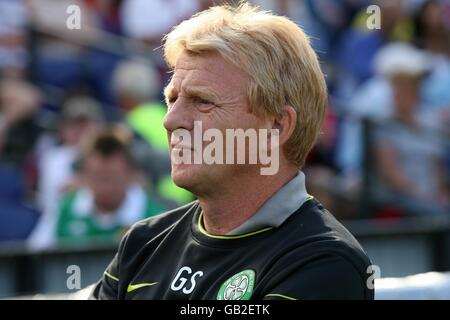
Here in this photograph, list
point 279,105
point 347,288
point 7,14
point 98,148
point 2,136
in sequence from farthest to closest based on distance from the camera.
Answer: point 7,14 → point 2,136 → point 98,148 → point 279,105 → point 347,288

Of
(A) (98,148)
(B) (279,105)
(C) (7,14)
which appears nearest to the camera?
(B) (279,105)

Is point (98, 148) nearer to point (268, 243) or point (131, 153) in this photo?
point (131, 153)

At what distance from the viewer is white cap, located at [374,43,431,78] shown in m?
8.48

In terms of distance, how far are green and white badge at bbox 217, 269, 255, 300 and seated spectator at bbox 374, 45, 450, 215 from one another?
A: 5.15 meters

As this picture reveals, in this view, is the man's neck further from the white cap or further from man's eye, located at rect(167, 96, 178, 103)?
the white cap

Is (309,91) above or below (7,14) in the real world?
below

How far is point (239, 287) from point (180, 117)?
49 centimetres

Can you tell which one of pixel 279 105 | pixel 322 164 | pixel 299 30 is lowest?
pixel 322 164

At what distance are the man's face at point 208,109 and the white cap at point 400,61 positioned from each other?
5.67 meters

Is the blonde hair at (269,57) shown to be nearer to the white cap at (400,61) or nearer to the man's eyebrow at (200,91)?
the man's eyebrow at (200,91)

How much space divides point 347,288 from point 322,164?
558cm

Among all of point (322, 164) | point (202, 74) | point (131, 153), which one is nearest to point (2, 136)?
point (131, 153)

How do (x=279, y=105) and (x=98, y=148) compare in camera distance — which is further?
(x=98, y=148)

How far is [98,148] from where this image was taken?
6.81m
